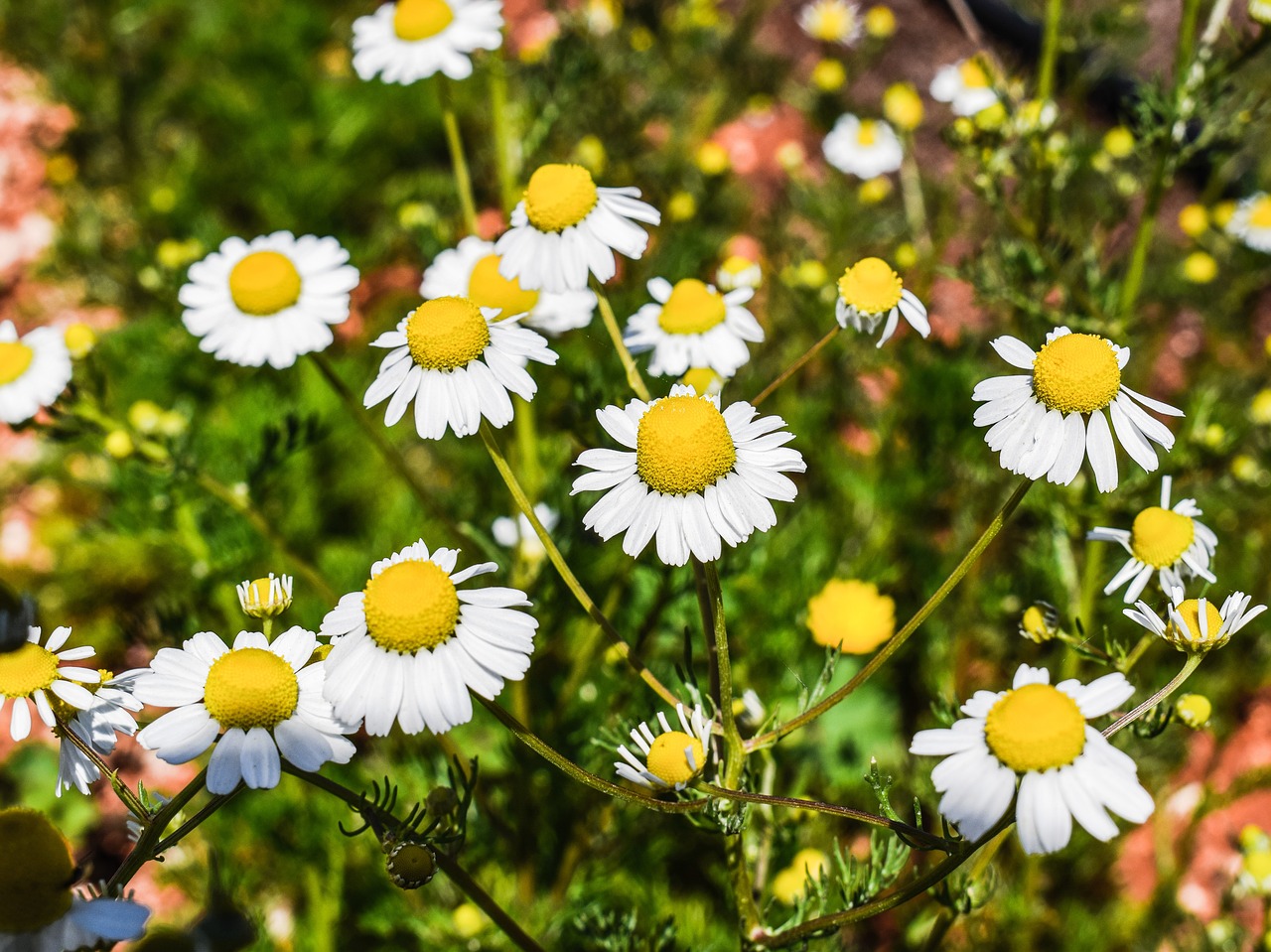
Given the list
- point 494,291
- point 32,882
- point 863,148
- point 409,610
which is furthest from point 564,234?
point 863,148

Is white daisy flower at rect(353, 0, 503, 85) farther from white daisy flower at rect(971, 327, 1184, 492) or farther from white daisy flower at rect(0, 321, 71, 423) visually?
white daisy flower at rect(971, 327, 1184, 492)

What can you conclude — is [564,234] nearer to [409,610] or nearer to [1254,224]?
[409,610]

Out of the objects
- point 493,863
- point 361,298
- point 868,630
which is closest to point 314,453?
point 361,298

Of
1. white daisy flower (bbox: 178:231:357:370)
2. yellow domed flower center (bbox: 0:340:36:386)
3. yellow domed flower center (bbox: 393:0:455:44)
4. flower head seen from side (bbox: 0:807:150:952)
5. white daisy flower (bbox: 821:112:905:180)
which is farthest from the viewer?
Result: white daisy flower (bbox: 821:112:905:180)

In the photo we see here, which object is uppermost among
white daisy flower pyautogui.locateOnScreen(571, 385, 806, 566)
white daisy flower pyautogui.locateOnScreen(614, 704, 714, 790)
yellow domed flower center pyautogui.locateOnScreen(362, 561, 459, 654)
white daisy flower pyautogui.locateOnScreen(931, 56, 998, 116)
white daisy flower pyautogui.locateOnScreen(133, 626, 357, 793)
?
white daisy flower pyautogui.locateOnScreen(571, 385, 806, 566)

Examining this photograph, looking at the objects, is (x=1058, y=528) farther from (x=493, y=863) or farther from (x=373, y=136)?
(x=373, y=136)

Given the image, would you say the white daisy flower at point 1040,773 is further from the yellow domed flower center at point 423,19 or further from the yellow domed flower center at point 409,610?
the yellow domed flower center at point 423,19

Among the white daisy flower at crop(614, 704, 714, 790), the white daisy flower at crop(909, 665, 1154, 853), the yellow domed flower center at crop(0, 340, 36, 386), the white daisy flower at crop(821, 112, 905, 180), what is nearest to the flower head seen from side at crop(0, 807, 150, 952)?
the white daisy flower at crop(614, 704, 714, 790)
